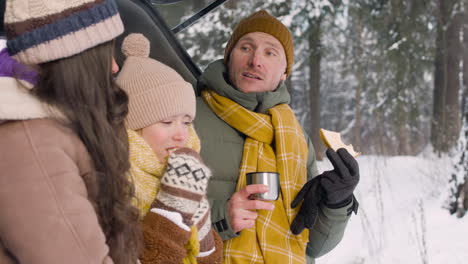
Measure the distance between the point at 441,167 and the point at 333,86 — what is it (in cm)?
1457

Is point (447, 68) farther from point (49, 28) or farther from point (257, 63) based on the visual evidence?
point (49, 28)

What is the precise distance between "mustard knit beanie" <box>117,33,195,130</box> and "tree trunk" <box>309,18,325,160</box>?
6.96m

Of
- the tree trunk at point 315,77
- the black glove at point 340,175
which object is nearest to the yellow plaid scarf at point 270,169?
the black glove at point 340,175

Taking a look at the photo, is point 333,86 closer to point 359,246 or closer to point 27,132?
point 359,246

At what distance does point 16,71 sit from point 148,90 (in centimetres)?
59

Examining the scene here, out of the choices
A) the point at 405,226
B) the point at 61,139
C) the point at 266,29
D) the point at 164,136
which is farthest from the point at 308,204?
the point at 405,226

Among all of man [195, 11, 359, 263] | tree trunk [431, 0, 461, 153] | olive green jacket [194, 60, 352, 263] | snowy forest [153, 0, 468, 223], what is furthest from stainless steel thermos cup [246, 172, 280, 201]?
tree trunk [431, 0, 461, 153]

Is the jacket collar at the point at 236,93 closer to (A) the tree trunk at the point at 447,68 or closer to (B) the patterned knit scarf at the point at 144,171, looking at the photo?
(B) the patterned knit scarf at the point at 144,171

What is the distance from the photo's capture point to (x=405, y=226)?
16.7ft

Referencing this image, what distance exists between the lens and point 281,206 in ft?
7.42

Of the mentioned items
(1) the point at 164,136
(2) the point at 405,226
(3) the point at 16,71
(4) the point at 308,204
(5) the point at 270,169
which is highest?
(3) the point at 16,71

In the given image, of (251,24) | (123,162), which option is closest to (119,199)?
(123,162)

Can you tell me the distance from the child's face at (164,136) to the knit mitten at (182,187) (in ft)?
0.44

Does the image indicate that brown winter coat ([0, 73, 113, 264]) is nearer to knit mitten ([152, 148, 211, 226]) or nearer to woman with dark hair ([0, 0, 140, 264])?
woman with dark hair ([0, 0, 140, 264])
